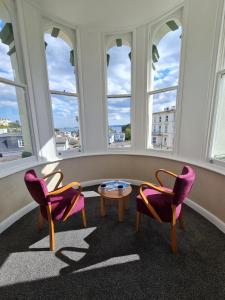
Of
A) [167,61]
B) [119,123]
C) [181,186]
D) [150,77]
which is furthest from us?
[119,123]

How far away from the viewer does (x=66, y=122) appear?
120 inches

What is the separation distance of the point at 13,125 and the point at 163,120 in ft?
8.78

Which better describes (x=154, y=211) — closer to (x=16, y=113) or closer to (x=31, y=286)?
(x=31, y=286)

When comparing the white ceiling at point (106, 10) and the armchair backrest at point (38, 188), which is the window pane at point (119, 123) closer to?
the white ceiling at point (106, 10)

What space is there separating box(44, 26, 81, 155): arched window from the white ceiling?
1.05 ft

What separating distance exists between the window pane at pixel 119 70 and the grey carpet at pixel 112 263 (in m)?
2.64

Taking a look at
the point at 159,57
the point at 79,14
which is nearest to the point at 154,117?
the point at 159,57

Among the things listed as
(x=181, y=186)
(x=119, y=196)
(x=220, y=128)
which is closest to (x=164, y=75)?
(x=220, y=128)

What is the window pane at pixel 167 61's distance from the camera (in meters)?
2.57

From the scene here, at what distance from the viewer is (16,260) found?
1558 mm

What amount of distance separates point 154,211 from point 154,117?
2.01 meters

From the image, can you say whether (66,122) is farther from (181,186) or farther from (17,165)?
(181,186)

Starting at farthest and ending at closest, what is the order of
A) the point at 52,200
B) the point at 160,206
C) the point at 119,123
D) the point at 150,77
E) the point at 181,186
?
the point at 119,123, the point at 150,77, the point at 52,200, the point at 160,206, the point at 181,186

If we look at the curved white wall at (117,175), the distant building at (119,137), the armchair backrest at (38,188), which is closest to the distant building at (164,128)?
the curved white wall at (117,175)
